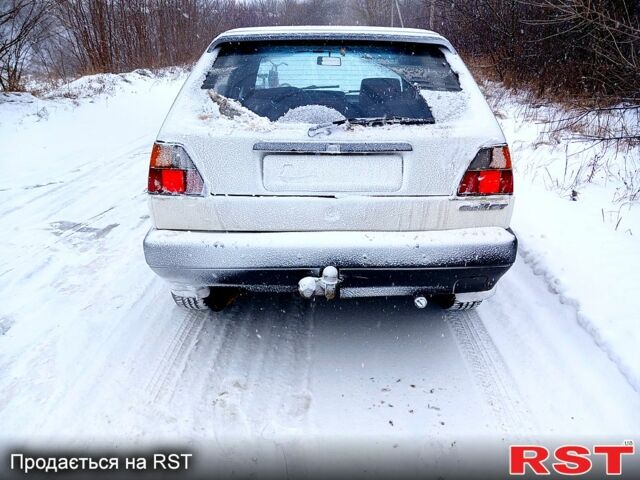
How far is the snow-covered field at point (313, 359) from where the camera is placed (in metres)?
2.02

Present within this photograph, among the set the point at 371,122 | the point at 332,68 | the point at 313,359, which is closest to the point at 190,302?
the point at 313,359

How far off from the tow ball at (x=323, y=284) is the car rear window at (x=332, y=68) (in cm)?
78

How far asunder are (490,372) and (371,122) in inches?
55.4

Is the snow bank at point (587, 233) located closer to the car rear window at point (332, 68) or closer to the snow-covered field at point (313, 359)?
the snow-covered field at point (313, 359)

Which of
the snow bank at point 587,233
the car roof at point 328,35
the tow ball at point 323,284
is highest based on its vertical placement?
the car roof at point 328,35

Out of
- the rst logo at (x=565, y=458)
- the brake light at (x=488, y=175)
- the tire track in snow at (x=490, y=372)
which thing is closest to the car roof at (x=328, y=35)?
the brake light at (x=488, y=175)

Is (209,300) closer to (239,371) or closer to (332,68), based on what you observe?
(239,371)

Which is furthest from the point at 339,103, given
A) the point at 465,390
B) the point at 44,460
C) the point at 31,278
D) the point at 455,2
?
the point at 455,2

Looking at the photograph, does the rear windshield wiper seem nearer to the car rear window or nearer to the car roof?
the car rear window

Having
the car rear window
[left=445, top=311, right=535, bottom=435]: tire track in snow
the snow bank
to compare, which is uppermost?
the car rear window

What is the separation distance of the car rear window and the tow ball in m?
0.78

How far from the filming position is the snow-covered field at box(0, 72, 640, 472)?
2.02 m

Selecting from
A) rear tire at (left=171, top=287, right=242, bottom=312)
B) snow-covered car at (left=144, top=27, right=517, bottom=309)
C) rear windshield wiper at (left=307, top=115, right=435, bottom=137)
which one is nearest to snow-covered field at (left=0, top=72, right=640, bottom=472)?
rear tire at (left=171, top=287, right=242, bottom=312)

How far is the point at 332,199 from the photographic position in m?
2.11
